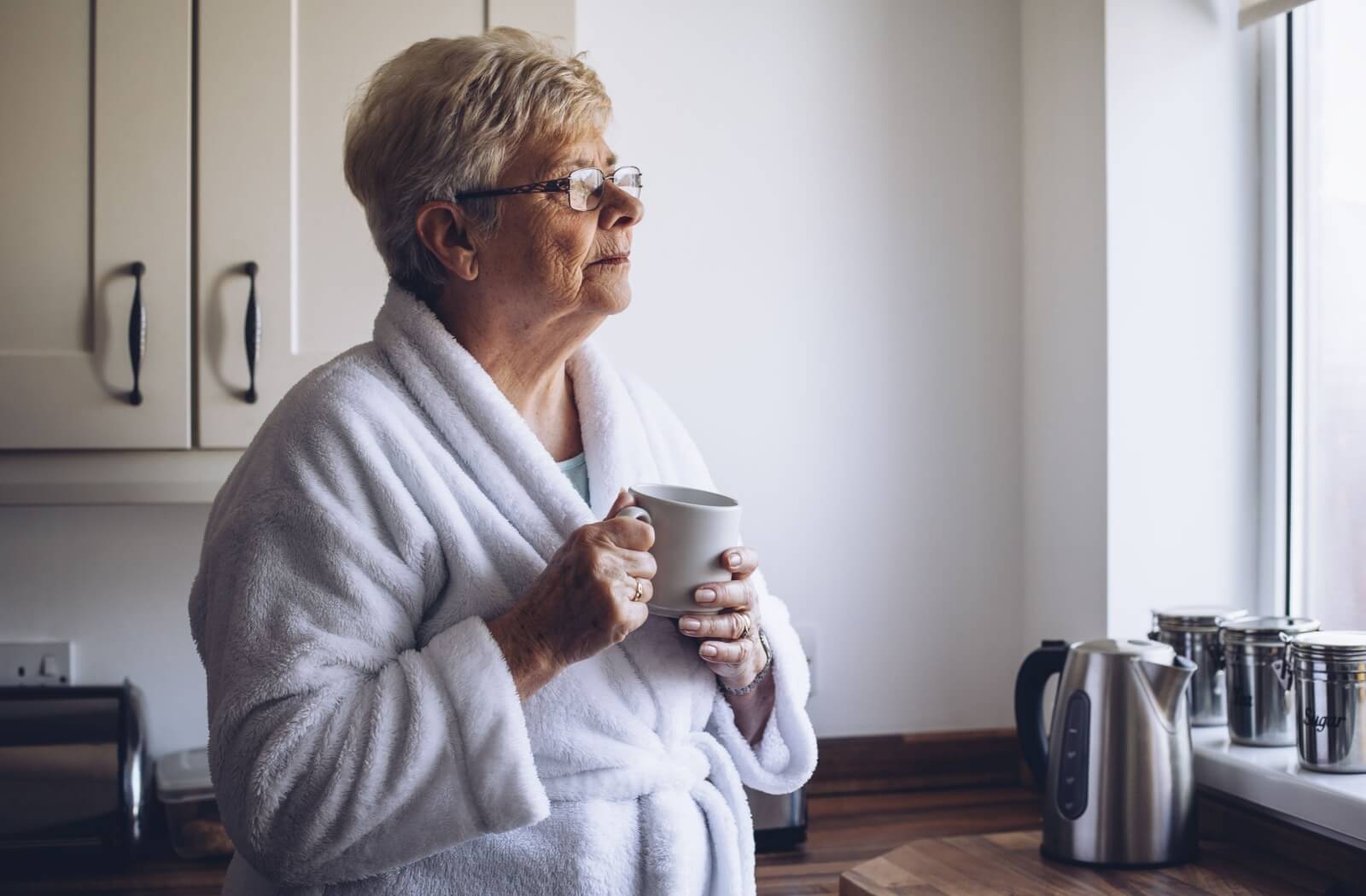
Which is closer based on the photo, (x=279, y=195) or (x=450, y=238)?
(x=450, y=238)

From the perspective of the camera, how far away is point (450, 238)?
110 centimetres

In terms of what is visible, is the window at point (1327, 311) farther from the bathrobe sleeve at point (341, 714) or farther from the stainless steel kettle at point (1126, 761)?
the bathrobe sleeve at point (341, 714)

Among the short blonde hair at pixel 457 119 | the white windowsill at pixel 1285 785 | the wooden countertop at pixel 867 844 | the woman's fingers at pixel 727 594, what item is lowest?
the wooden countertop at pixel 867 844

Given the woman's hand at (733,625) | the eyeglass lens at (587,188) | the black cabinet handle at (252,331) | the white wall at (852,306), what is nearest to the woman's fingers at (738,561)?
the woman's hand at (733,625)

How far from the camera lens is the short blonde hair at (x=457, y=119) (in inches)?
41.6

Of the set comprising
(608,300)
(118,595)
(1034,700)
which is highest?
(608,300)

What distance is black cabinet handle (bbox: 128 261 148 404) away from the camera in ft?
4.86

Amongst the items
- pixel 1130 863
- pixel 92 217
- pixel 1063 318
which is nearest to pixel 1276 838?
pixel 1130 863

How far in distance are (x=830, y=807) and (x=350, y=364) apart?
1157 mm

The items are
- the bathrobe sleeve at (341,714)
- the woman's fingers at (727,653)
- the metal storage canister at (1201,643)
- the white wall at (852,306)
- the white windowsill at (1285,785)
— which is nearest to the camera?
the bathrobe sleeve at (341,714)

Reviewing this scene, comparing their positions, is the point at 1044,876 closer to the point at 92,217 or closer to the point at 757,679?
the point at 757,679

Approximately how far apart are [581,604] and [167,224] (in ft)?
2.89

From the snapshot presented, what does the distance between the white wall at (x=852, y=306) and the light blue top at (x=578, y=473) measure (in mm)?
720

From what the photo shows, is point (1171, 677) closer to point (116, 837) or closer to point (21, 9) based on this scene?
point (116, 837)
